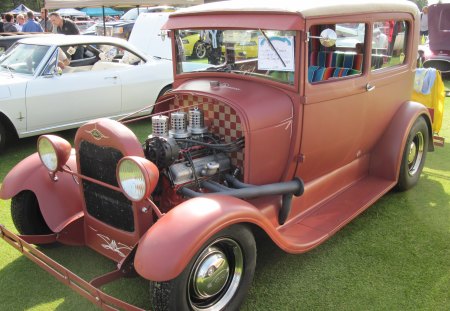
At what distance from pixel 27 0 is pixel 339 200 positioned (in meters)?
42.6

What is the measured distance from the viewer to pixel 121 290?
9.04 ft

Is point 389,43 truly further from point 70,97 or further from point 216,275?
point 70,97

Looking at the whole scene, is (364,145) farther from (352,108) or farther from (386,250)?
(386,250)

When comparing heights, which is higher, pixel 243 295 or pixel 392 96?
pixel 392 96

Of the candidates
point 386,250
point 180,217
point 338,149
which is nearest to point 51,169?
point 180,217

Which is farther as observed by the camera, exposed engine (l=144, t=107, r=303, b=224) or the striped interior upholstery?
the striped interior upholstery

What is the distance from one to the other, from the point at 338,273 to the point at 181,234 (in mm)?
1314

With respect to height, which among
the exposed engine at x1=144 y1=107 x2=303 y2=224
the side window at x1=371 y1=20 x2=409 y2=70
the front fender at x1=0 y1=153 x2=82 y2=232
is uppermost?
the side window at x1=371 y1=20 x2=409 y2=70

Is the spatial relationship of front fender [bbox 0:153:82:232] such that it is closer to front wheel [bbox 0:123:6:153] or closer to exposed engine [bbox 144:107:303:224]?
exposed engine [bbox 144:107:303:224]

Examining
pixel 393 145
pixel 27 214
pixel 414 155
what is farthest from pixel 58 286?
pixel 414 155

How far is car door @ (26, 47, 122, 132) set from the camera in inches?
213

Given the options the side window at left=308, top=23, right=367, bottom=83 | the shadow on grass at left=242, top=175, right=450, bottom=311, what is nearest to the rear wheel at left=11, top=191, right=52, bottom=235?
the shadow on grass at left=242, top=175, right=450, bottom=311

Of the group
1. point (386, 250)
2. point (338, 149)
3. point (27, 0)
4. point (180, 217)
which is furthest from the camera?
point (27, 0)

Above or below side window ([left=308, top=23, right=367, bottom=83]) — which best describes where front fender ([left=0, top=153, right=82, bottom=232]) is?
below
